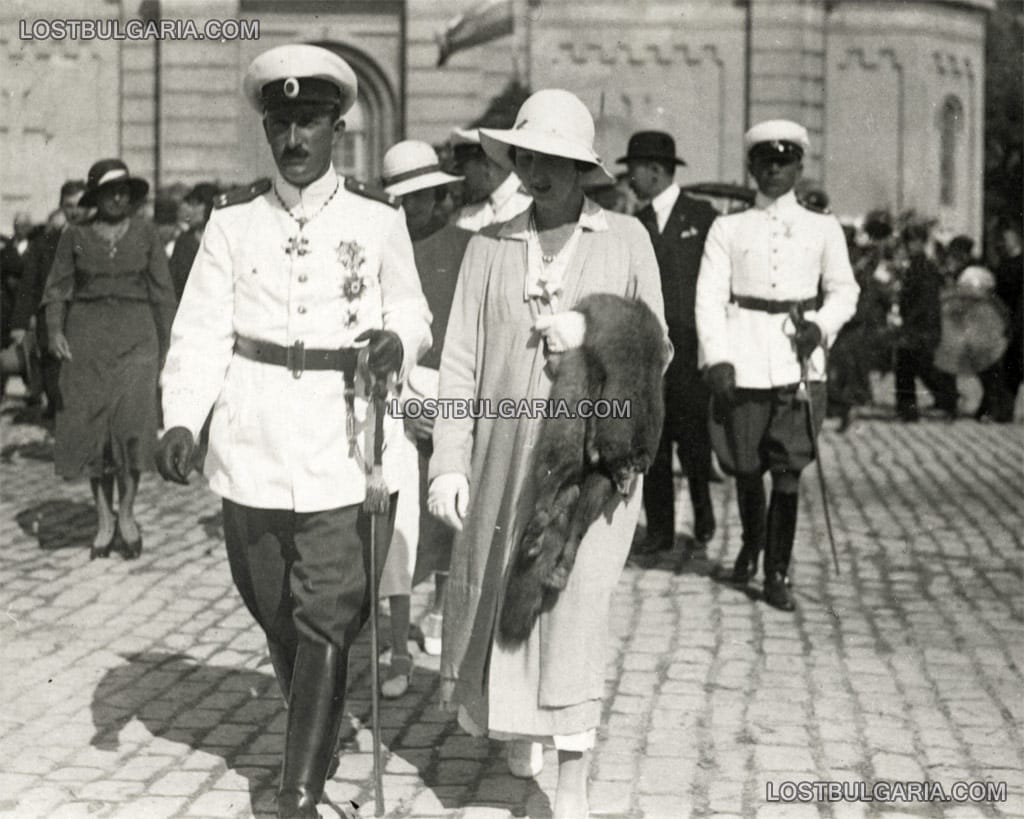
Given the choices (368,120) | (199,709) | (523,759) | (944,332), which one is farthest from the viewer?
(368,120)

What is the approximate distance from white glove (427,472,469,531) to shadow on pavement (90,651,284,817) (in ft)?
3.47

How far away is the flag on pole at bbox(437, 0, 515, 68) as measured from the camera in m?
26.5

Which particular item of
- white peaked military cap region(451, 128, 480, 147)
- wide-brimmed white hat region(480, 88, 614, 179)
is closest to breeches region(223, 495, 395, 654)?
wide-brimmed white hat region(480, 88, 614, 179)

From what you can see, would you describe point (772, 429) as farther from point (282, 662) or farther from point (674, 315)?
point (282, 662)

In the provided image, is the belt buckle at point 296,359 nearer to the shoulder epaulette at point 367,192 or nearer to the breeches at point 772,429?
the shoulder epaulette at point 367,192

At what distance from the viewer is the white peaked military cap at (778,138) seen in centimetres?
834

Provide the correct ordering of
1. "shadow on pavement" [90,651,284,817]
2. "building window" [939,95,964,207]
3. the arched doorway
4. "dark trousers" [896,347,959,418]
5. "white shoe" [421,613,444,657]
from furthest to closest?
"building window" [939,95,964,207]
the arched doorway
"dark trousers" [896,347,959,418]
"white shoe" [421,613,444,657]
"shadow on pavement" [90,651,284,817]

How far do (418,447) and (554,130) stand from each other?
7.49 ft

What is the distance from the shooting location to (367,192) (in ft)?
17.6

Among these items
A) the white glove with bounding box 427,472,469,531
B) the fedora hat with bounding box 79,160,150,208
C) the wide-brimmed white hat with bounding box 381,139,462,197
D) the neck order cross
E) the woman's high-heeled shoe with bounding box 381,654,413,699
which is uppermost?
the fedora hat with bounding box 79,160,150,208

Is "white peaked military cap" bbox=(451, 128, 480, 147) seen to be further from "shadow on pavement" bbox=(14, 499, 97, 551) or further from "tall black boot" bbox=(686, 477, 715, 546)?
"shadow on pavement" bbox=(14, 499, 97, 551)

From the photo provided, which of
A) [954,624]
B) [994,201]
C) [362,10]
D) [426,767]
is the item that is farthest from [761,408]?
[994,201]

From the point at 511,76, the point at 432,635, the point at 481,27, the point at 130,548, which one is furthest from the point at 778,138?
the point at 511,76

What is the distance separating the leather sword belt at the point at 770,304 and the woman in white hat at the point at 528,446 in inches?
122
